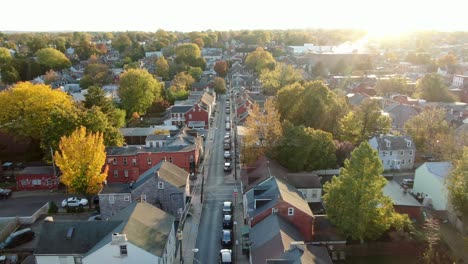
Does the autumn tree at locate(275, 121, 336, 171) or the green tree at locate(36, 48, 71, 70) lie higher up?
the green tree at locate(36, 48, 71, 70)

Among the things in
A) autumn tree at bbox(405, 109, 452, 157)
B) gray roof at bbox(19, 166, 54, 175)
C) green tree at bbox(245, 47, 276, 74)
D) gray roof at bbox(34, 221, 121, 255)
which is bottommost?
gray roof at bbox(19, 166, 54, 175)

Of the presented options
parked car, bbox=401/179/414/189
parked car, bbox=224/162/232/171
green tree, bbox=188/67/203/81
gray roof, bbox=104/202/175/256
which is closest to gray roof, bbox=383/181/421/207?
parked car, bbox=401/179/414/189

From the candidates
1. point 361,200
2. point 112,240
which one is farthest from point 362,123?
point 112,240

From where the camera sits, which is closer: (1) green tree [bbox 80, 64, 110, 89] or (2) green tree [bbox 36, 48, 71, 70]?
(1) green tree [bbox 80, 64, 110, 89]

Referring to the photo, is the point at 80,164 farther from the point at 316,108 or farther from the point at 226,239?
the point at 316,108

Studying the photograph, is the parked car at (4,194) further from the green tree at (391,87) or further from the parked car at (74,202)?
the green tree at (391,87)

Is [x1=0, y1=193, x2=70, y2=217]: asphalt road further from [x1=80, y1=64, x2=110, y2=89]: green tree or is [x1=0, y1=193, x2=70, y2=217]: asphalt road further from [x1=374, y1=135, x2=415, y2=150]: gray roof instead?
[x1=80, y1=64, x2=110, y2=89]: green tree
